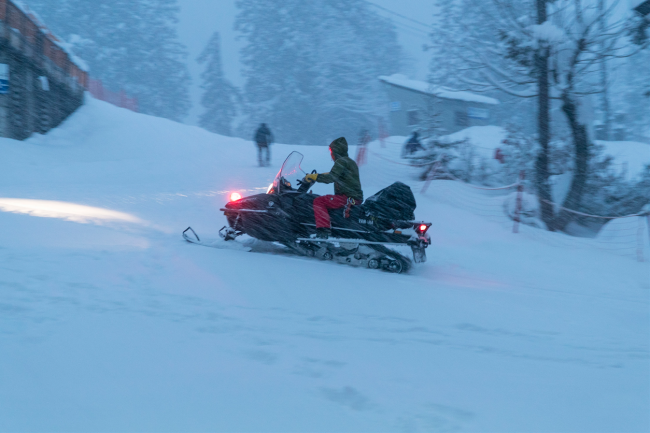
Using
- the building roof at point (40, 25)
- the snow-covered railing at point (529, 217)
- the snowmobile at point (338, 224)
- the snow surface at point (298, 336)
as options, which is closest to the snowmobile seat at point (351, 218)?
the snowmobile at point (338, 224)

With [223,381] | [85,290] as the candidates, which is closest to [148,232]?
[85,290]

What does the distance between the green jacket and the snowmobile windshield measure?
1.77 ft

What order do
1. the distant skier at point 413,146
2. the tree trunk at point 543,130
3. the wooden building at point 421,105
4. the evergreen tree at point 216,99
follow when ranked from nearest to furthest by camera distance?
the tree trunk at point 543,130 → the distant skier at point 413,146 → the wooden building at point 421,105 → the evergreen tree at point 216,99

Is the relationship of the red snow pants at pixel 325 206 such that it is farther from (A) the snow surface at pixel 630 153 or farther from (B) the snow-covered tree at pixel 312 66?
(B) the snow-covered tree at pixel 312 66

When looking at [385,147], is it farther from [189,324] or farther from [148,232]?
[189,324]

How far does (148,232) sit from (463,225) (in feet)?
18.8

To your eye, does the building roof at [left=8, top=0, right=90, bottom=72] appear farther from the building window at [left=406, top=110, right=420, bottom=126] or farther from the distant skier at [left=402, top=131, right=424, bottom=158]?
the building window at [left=406, top=110, right=420, bottom=126]

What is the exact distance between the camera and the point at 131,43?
47.2m

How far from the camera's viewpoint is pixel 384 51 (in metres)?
49.8

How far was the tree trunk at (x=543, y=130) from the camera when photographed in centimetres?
1027

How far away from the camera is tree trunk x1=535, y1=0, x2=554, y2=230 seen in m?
10.3

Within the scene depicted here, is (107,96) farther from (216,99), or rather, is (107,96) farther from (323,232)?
(323,232)

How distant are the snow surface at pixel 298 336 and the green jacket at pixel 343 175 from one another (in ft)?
3.34

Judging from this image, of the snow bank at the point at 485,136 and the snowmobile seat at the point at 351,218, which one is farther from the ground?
the snow bank at the point at 485,136
